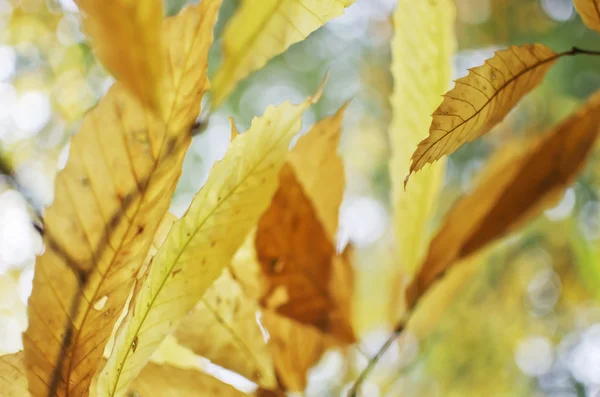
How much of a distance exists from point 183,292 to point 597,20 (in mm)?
126

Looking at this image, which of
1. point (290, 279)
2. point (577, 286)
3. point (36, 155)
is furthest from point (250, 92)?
point (290, 279)

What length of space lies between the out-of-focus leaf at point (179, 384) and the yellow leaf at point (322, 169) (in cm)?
6

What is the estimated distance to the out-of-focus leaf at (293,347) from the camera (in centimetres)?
17

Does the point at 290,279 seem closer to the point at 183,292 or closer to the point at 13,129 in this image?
the point at 183,292

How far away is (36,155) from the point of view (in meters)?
0.41

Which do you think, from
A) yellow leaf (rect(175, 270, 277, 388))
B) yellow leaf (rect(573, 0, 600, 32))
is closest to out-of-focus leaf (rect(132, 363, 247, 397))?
yellow leaf (rect(175, 270, 277, 388))

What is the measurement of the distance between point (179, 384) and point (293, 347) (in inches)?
2.0

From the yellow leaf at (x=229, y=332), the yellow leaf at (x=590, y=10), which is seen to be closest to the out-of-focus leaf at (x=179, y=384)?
the yellow leaf at (x=229, y=332)

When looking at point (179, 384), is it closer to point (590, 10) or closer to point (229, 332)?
point (229, 332)

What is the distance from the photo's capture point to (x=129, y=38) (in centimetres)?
10

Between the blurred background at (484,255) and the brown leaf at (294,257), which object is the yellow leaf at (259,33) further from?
the blurred background at (484,255)

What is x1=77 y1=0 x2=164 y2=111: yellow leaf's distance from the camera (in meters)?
0.09

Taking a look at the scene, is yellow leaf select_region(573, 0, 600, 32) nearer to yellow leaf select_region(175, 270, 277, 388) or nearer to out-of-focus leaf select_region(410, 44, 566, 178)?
out-of-focus leaf select_region(410, 44, 566, 178)

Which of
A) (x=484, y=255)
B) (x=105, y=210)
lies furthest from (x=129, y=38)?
(x=484, y=255)
